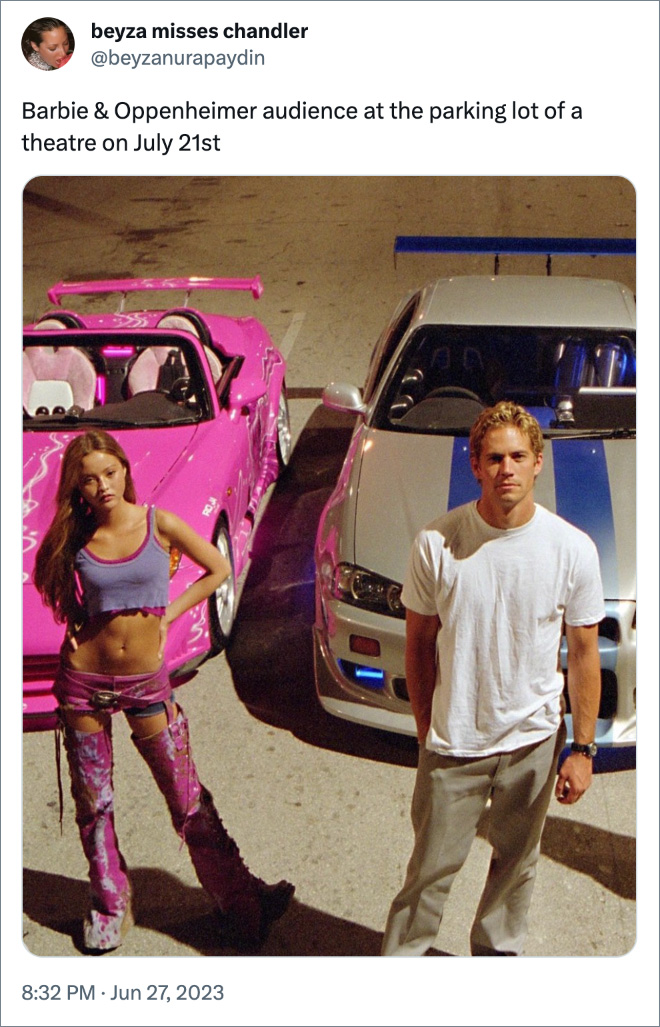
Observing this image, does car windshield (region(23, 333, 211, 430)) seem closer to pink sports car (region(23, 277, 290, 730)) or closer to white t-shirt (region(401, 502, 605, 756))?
pink sports car (region(23, 277, 290, 730))

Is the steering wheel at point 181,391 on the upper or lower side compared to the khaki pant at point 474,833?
upper

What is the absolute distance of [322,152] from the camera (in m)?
3.36

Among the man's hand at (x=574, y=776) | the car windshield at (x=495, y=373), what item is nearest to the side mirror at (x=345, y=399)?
the car windshield at (x=495, y=373)

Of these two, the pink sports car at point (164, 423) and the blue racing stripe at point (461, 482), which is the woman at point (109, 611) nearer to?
the pink sports car at point (164, 423)

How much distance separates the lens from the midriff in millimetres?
3014

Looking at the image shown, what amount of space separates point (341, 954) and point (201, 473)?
2205 millimetres

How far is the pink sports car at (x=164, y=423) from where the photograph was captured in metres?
4.29

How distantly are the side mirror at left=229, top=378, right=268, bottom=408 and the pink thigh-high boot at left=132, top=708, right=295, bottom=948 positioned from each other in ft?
7.16

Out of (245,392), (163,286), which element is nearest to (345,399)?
(245,392)

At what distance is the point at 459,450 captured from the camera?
4.26 m

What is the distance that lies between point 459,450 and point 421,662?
1.66 metres

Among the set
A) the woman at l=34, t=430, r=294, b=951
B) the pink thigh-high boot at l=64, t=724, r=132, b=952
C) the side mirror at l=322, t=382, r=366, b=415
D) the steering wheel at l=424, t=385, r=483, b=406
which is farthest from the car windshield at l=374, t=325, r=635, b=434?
the pink thigh-high boot at l=64, t=724, r=132, b=952

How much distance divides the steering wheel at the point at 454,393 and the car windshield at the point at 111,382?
1.12m

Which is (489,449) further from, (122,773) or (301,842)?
(122,773)
